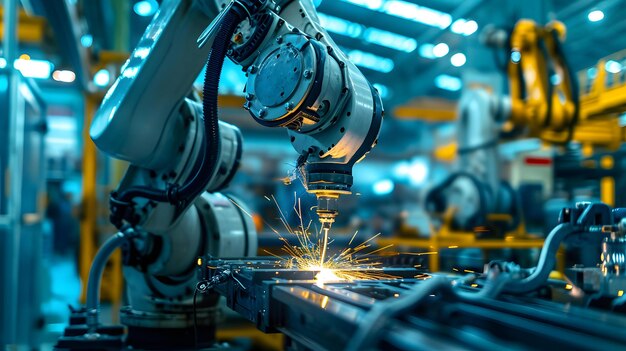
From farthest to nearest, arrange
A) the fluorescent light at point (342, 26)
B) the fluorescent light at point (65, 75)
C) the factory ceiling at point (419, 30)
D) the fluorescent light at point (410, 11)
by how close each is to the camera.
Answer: the fluorescent light at point (342, 26) → the fluorescent light at point (410, 11) → the factory ceiling at point (419, 30) → the fluorescent light at point (65, 75)

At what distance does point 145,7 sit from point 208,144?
10784mm

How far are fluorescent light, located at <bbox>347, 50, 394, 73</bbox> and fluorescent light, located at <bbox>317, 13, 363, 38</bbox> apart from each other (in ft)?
4.77

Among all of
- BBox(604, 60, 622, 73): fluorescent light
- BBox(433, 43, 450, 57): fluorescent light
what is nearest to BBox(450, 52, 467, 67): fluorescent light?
BBox(433, 43, 450, 57): fluorescent light

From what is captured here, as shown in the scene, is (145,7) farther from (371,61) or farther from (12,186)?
(12,186)

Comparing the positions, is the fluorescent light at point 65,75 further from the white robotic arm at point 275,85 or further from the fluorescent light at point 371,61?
the fluorescent light at point 371,61

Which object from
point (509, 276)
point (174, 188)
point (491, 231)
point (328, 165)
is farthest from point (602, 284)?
point (491, 231)

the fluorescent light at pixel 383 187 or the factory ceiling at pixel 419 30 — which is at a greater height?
the factory ceiling at pixel 419 30

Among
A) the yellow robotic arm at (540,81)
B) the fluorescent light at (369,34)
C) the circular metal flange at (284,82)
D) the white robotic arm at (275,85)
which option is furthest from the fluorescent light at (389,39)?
the circular metal flange at (284,82)

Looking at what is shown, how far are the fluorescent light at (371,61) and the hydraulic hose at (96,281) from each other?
518 inches

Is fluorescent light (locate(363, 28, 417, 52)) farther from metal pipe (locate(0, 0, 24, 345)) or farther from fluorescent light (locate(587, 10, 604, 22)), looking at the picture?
metal pipe (locate(0, 0, 24, 345))

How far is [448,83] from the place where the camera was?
17453 mm

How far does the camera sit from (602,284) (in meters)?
1.87

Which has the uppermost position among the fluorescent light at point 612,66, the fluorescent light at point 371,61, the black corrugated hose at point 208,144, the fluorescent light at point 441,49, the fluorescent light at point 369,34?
the fluorescent light at point 369,34

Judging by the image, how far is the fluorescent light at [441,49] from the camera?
13.1m
